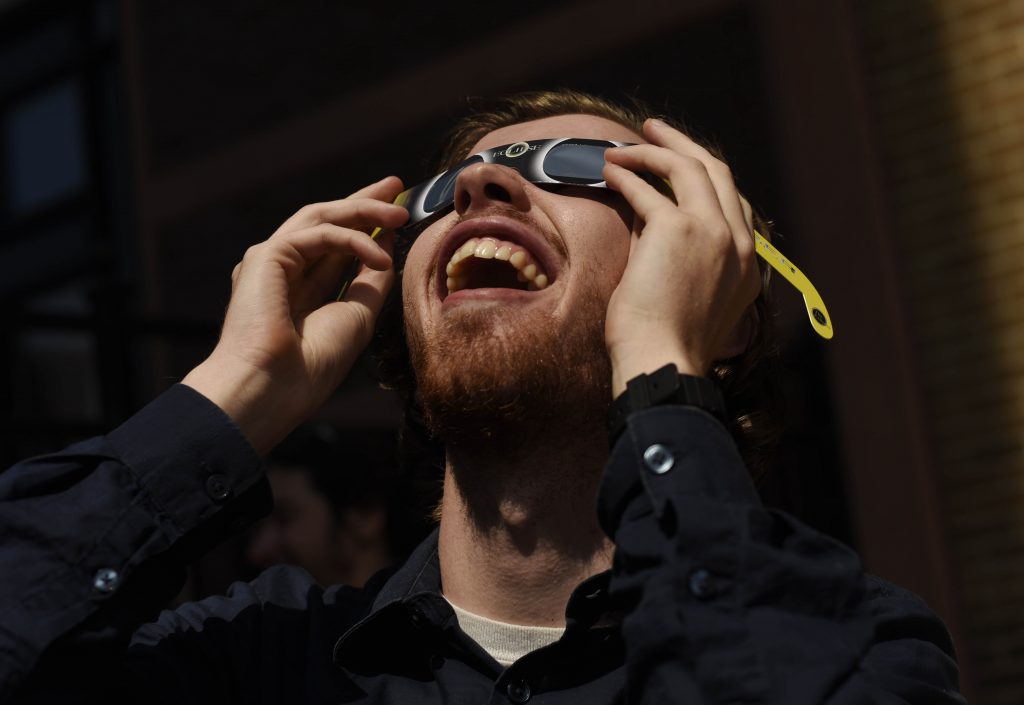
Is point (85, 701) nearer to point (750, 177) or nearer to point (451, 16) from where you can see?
point (750, 177)

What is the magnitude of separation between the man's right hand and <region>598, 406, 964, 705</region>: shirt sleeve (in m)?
0.65

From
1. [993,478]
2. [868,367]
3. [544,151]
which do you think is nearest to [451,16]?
[868,367]

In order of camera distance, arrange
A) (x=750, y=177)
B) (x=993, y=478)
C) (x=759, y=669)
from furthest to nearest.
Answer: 1. (x=750, y=177)
2. (x=993, y=478)
3. (x=759, y=669)

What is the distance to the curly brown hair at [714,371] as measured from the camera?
3223mm

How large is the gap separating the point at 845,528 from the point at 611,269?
12.9 feet

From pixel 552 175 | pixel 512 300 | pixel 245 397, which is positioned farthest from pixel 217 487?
pixel 552 175

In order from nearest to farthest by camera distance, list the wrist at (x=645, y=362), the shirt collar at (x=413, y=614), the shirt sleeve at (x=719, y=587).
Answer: the shirt sleeve at (x=719, y=587) < the wrist at (x=645, y=362) < the shirt collar at (x=413, y=614)

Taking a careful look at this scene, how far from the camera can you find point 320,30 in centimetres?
934

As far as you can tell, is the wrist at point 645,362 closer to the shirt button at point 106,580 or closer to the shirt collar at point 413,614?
the shirt collar at point 413,614

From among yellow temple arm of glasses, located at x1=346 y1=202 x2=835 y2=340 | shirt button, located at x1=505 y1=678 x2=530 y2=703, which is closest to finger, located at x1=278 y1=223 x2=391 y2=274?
Answer: yellow temple arm of glasses, located at x1=346 y1=202 x2=835 y2=340

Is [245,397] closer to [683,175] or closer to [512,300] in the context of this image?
[512,300]

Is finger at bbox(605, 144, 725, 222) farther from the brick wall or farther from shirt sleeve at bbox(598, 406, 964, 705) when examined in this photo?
the brick wall

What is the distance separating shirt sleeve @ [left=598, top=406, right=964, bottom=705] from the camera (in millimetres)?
2006

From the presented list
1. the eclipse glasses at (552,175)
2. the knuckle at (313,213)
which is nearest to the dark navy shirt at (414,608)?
the knuckle at (313,213)
